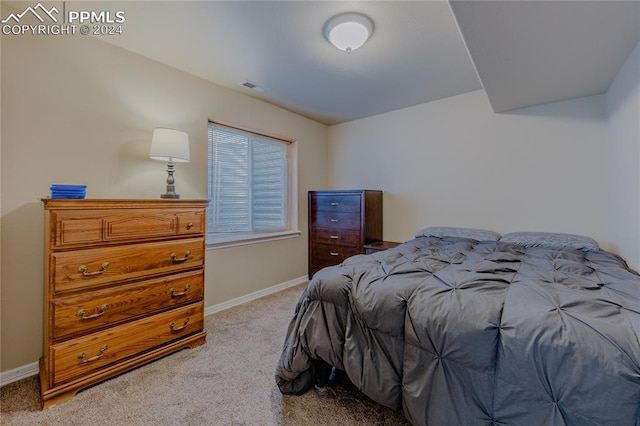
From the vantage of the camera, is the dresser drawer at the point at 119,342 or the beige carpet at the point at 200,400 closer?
the beige carpet at the point at 200,400

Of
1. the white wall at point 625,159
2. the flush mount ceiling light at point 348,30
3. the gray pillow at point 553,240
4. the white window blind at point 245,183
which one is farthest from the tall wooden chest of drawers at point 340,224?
the white wall at point 625,159

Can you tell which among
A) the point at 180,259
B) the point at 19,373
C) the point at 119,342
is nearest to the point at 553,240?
the point at 180,259

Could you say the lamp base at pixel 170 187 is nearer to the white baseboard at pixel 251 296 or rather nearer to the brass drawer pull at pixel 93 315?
the brass drawer pull at pixel 93 315

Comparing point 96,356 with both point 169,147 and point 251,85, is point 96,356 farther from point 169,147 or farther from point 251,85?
point 251,85

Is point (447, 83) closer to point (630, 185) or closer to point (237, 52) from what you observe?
point (630, 185)

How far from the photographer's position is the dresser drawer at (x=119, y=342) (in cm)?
153

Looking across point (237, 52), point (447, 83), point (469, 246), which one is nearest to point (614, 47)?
point (447, 83)

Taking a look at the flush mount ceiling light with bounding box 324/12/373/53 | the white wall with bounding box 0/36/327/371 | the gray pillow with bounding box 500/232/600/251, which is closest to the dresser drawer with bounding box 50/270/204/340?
the white wall with bounding box 0/36/327/371

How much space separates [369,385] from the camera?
4.22 feet

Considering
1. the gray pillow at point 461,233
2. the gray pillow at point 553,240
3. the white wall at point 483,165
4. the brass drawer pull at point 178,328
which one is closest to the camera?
the brass drawer pull at point 178,328

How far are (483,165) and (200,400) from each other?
3.32m

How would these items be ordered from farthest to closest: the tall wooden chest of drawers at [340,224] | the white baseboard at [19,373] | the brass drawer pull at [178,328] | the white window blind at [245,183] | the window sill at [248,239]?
the tall wooden chest of drawers at [340,224], the white window blind at [245,183], the window sill at [248,239], the brass drawer pull at [178,328], the white baseboard at [19,373]

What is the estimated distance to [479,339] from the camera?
101cm

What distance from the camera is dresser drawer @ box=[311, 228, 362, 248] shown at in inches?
135
